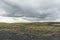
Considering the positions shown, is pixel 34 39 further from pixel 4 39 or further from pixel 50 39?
pixel 4 39

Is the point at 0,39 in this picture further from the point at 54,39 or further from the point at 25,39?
the point at 54,39

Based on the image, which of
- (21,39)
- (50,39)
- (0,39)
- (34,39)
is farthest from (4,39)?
(50,39)

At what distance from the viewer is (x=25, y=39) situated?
7156 centimetres

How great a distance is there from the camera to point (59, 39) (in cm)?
7131

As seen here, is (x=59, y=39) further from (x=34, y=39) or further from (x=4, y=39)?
(x=4, y=39)

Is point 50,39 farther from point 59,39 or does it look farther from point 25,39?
point 25,39

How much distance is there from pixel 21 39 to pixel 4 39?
23.7 ft

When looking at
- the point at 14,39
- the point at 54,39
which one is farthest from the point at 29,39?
the point at 54,39

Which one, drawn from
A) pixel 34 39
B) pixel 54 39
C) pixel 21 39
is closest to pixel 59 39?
pixel 54 39

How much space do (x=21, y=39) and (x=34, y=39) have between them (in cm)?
569

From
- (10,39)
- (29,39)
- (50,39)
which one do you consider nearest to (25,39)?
(29,39)

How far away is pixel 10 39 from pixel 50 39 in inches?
690

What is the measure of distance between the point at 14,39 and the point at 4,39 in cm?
422

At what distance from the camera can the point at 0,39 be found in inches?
2751
